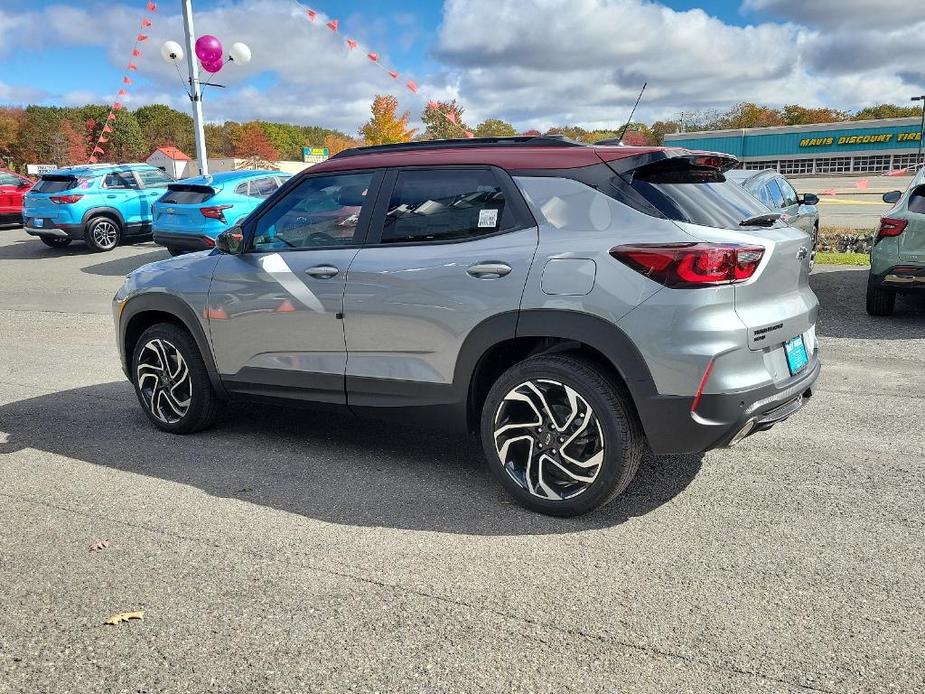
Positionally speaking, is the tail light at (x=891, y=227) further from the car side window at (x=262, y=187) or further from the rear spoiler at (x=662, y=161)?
the car side window at (x=262, y=187)

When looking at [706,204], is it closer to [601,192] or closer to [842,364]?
[601,192]

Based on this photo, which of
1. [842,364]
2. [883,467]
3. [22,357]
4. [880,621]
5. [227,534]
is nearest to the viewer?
[880,621]

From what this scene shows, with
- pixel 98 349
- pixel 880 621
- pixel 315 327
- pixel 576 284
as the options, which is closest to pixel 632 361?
pixel 576 284

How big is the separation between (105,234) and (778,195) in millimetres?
12534

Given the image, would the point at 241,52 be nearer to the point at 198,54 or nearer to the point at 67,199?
the point at 198,54

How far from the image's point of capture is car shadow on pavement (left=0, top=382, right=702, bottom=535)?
12.7 ft

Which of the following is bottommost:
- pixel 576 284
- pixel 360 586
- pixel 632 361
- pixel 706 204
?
pixel 360 586

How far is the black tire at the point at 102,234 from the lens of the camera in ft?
51.6

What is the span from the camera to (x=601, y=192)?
11.9 feet

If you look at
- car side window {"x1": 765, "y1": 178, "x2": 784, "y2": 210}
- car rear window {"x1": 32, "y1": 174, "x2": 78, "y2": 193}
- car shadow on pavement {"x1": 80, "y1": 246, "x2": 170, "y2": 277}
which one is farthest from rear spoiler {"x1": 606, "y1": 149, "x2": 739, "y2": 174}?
car rear window {"x1": 32, "y1": 174, "x2": 78, "y2": 193}

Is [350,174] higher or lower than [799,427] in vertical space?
higher

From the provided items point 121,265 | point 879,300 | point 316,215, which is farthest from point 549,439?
point 121,265

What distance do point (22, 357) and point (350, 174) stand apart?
504 cm

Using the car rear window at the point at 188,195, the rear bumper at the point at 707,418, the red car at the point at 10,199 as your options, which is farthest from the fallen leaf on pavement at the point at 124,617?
the red car at the point at 10,199
